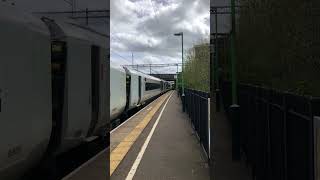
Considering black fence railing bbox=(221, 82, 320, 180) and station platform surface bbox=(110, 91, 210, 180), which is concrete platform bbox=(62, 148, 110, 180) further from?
black fence railing bbox=(221, 82, 320, 180)

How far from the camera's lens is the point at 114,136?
58.9ft

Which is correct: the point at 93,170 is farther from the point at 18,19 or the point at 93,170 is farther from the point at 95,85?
the point at 18,19

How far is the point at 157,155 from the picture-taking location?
1312cm

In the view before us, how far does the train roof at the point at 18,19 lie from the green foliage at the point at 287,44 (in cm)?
566

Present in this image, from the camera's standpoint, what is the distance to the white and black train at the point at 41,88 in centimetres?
664

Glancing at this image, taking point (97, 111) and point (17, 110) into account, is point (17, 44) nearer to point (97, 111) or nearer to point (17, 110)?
point (17, 110)

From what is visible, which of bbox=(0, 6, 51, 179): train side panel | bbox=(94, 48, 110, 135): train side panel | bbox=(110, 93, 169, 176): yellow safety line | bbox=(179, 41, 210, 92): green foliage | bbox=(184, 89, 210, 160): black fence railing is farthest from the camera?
bbox=(179, 41, 210, 92): green foliage

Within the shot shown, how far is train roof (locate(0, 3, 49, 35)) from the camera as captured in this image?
21.8 feet

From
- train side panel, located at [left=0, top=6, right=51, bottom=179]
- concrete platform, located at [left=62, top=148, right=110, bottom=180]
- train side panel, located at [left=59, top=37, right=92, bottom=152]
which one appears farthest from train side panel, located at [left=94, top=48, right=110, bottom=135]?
train side panel, located at [left=0, top=6, right=51, bottom=179]

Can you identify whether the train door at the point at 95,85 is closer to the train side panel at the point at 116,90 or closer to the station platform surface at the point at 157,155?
the station platform surface at the point at 157,155

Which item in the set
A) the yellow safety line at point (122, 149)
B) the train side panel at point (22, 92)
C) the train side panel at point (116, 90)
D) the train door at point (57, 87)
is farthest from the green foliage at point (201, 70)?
the train side panel at point (22, 92)

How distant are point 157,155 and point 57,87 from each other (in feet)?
14.9

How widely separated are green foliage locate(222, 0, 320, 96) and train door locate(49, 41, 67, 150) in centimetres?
491

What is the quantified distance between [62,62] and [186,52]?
46424 mm
